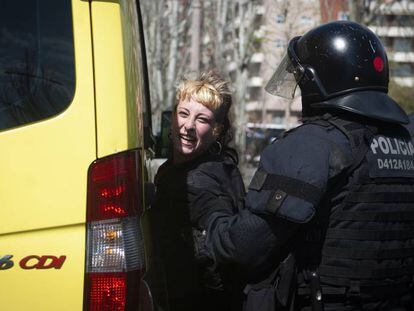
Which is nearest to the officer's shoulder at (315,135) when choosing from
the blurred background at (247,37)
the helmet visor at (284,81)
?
the helmet visor at (284,81)

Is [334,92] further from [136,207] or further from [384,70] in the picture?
[136,207]

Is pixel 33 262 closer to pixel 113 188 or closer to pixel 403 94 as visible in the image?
pixel 113 188

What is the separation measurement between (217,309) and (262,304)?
0.69 meters

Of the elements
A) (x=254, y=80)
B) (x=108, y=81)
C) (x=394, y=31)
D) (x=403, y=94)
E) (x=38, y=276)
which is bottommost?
(x=254, y=80)

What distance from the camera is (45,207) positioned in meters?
1.86

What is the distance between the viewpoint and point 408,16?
56.1 feet

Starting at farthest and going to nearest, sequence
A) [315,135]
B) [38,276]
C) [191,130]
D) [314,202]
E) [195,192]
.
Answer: [191,130], [195,192], [315,135], [314,202], [38,276]

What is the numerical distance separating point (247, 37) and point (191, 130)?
56.5ft

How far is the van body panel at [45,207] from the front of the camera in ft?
6.09

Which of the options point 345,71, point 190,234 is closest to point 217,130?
point 190,234

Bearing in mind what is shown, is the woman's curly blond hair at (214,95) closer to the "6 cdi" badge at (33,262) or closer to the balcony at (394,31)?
the "6 cdi" badge at (33,262)

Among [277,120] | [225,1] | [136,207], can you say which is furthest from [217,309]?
[277,120]

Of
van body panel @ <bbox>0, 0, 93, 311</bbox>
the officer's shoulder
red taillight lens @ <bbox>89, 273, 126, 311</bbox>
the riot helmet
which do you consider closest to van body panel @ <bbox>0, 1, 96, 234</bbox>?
Answer: van body panel @ <bbox>0, 0, 93, 311</bbox>

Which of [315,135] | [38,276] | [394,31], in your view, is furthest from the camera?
[394,31]
